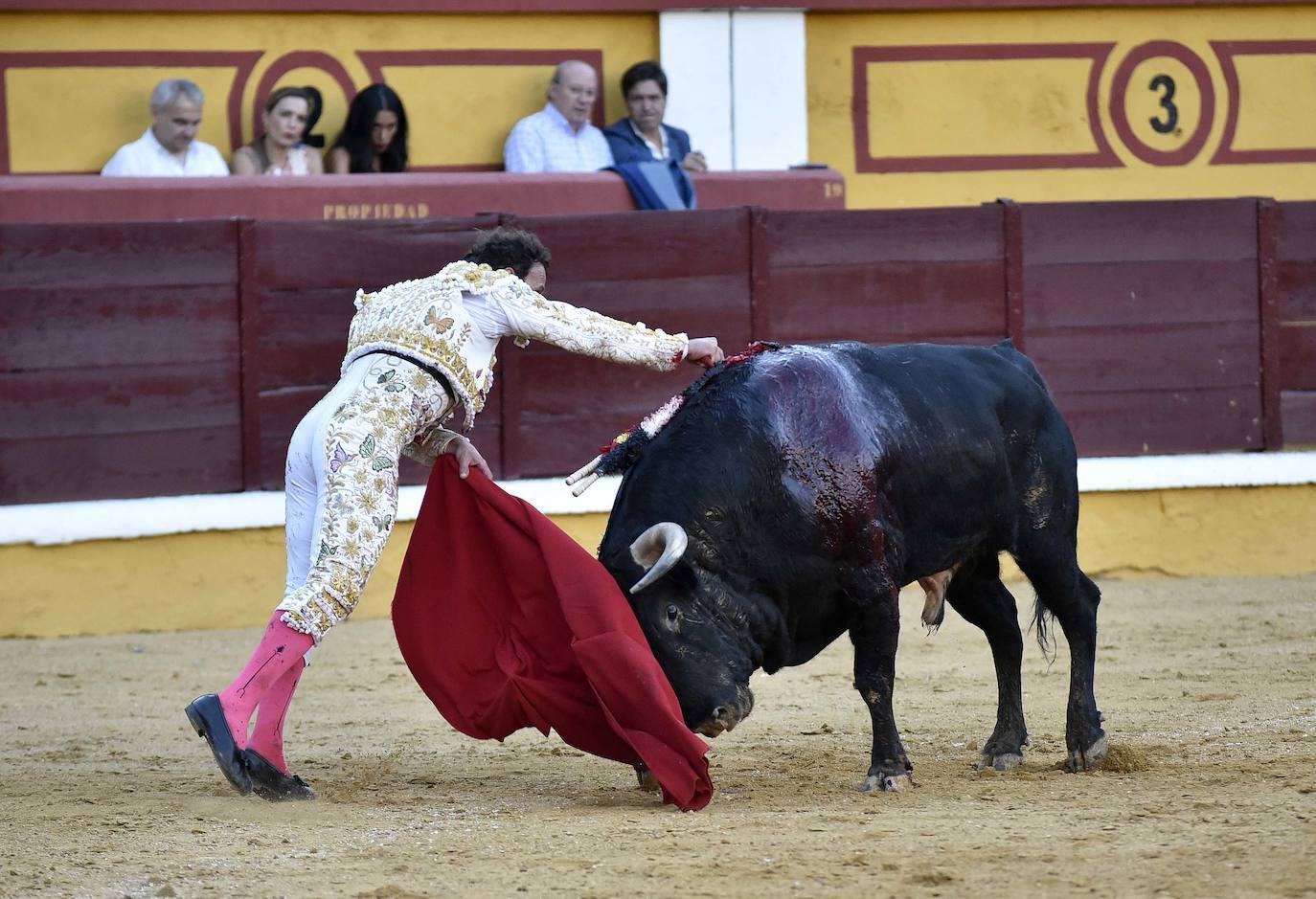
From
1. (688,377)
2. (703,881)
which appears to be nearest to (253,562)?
(688,377)

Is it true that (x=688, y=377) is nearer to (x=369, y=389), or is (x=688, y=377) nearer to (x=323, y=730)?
(x=323, y=730)

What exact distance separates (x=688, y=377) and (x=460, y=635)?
3078mm

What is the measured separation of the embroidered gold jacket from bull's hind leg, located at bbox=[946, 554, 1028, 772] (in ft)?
3.18

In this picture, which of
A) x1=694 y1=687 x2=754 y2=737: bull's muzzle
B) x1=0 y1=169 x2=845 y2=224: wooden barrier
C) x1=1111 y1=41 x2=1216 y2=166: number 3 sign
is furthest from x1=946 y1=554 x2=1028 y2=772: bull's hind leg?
x1=1111 y1=41 x2=1216 y2=166: number 3 sign

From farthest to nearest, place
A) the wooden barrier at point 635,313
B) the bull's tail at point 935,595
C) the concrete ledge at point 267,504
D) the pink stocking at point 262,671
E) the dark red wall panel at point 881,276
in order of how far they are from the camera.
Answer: the dark red wall panel at point 881,276 → the wooden barrier at point 635,313 → the concrete ledge at point 267,504 → the bull's tail at point 935,595 → the pink stocking at point 262,671

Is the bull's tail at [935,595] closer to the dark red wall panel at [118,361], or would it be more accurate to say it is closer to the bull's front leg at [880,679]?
the bull's front leg at [880,679]

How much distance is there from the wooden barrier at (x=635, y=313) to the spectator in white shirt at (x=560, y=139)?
72 centimetres

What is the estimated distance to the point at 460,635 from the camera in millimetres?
4090

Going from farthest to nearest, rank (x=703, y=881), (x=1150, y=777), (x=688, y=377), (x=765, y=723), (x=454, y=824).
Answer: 1. (x=688, y=377)
2. (x=765, y=723)
3. (x=1150, y=777)
4. (x=454, y=824)
5. (x=703, y=881)

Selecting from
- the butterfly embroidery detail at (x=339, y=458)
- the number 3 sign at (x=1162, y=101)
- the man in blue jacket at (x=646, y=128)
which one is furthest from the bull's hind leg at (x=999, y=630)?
the number 3 sign at (x=1162, y=101)

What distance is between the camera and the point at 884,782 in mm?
3764

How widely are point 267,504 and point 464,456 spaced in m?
2.59

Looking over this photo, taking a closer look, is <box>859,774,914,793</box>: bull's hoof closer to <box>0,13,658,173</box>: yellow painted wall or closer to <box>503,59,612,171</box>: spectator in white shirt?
<box>503,59,612,171</box>: spectator in white shirt

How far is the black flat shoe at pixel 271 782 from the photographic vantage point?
12.4ft
